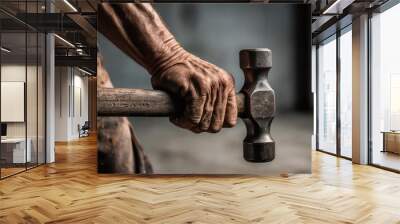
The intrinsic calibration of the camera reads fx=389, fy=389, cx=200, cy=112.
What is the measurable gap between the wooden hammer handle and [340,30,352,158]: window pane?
2931 millimetres

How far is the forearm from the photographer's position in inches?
190

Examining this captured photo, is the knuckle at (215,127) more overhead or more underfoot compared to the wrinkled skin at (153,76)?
more underfoot

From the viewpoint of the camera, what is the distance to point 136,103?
14.3 ft

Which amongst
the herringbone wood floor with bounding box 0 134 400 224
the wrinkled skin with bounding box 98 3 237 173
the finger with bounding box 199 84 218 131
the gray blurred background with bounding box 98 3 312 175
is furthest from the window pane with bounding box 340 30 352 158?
the finger with bounding box 199 84 218 131

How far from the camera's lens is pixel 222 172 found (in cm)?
499

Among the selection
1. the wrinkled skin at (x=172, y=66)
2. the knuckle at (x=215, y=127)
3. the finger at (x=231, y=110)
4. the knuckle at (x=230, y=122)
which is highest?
the wrinkled skin at (x=172, y=66)

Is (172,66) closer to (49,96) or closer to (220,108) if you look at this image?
(220,108)

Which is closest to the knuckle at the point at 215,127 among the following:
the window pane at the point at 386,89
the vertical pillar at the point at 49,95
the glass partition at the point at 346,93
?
the window pane at the point at 386,89

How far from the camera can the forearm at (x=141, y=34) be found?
15.9 ft

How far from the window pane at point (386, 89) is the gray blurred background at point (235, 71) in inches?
57.0

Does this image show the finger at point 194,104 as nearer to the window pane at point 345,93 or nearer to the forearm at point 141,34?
the forearm at point 141,34

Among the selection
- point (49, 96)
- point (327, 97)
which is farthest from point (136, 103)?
point (327, 97)

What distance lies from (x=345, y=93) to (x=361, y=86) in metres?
0.85

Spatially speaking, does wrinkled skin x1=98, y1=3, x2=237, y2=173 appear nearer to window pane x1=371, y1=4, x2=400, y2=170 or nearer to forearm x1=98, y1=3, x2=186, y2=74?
forearm x1=98, y1=3, x2=186, y2=74
